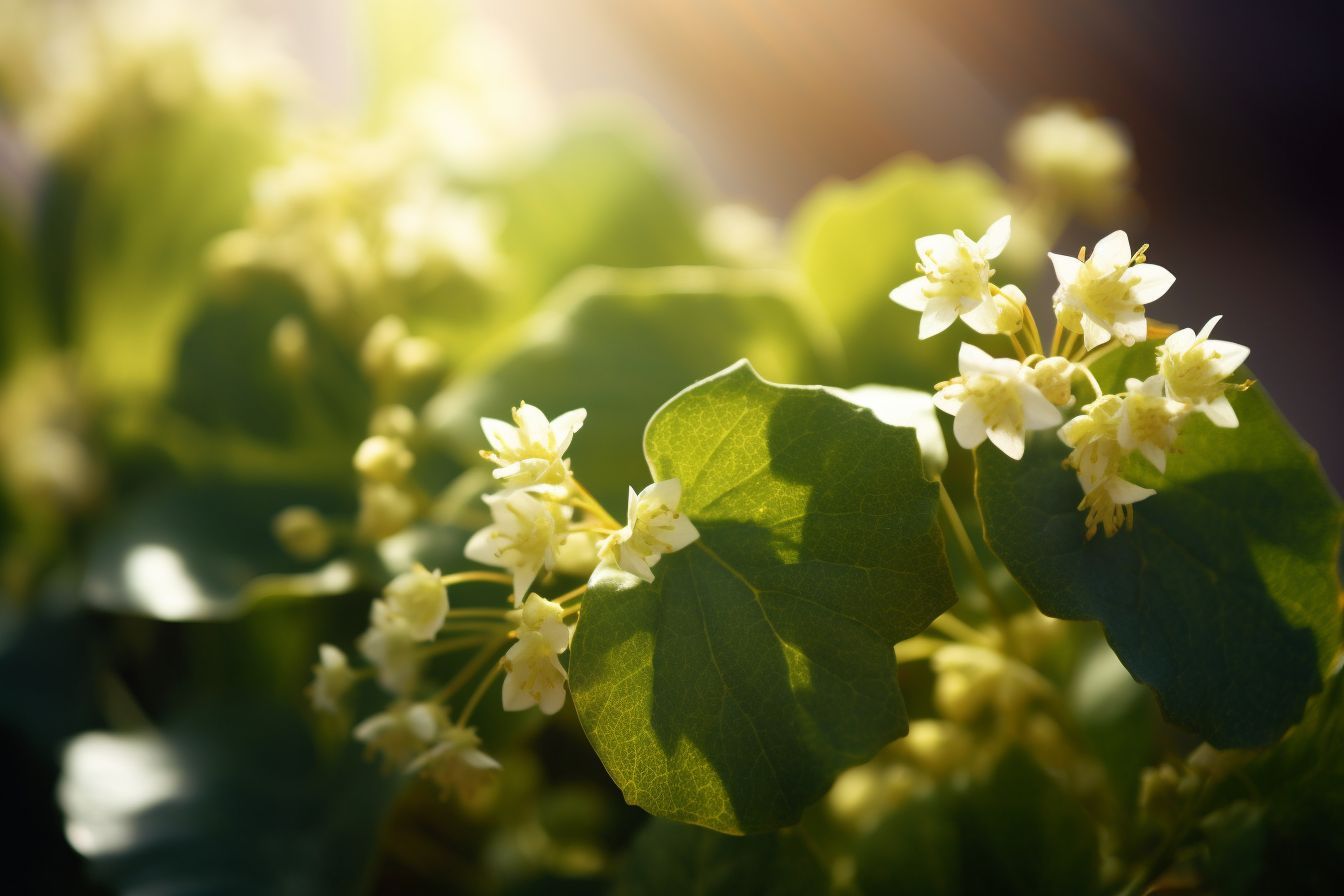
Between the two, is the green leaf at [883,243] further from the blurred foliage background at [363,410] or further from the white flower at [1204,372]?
the white flower at [1204,372]

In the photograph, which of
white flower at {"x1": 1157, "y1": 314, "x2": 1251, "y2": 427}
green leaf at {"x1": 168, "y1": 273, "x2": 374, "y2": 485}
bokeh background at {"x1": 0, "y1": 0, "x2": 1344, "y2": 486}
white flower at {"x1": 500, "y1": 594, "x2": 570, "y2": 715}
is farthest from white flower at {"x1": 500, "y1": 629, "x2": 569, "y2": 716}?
bokeh background at {"x1": 0, "y1": 0, "x2": 1344, "y2": 486}

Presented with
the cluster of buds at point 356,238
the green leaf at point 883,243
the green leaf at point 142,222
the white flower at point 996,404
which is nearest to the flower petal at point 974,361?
the white flower at point 996,404

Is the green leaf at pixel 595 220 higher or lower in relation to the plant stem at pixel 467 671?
higher

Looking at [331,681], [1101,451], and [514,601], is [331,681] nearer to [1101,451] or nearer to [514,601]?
[514,601]

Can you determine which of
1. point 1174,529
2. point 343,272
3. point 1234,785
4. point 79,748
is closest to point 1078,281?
point 1174,529

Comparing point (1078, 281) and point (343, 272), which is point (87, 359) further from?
point (1078, 281)

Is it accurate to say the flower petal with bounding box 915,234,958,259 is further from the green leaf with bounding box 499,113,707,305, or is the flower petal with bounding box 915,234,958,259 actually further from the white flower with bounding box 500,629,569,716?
the green leaf with bounding box 499,113,707,305
